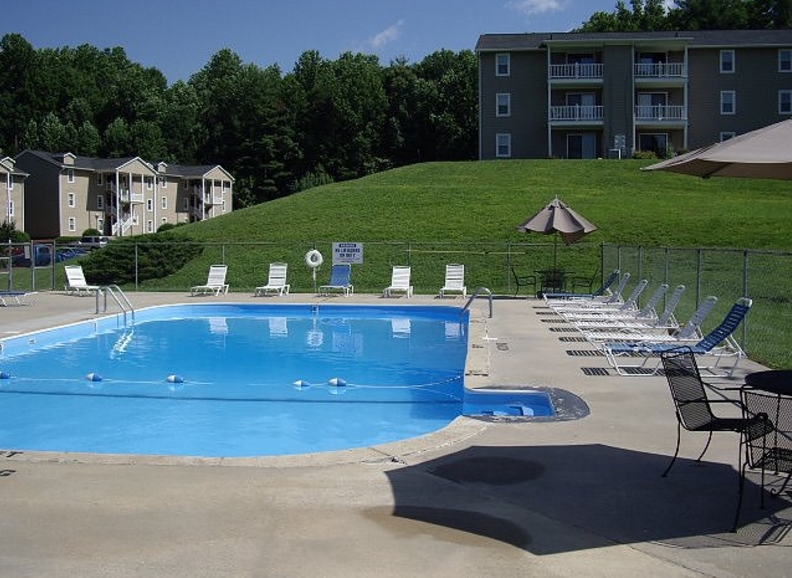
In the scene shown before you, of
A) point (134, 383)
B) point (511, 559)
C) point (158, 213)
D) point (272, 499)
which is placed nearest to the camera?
point (511, 559)

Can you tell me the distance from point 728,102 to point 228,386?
42.5 metres

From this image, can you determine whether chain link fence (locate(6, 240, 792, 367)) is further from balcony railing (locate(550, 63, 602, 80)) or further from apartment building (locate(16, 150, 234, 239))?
apartment building (locate(16, 150, 234, 239))

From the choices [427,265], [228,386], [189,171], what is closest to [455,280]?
[427,265]

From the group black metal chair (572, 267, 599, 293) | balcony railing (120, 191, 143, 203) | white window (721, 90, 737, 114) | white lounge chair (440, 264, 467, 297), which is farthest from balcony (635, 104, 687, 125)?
balcony railing (120, 191, 143, 203)

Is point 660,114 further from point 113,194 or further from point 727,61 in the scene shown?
point 113,194

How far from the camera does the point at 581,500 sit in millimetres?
5742

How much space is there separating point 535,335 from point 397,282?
989 cm

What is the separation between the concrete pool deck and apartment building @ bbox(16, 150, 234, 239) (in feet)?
193

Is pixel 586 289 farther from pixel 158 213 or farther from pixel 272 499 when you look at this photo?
pixel 158 213

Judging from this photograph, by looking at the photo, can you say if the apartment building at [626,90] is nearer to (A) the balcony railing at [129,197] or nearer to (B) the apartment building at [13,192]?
(A) the balcony railing at [129,197]

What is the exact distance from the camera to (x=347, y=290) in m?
25.2

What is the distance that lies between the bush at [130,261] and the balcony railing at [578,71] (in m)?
26.8

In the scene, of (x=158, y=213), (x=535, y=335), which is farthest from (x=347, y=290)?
(x=158, y=213)

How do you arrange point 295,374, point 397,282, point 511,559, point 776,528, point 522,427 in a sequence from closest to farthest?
point 511,559 → point 776,528 → point 522,427 → point 295,374 → point 397,282
